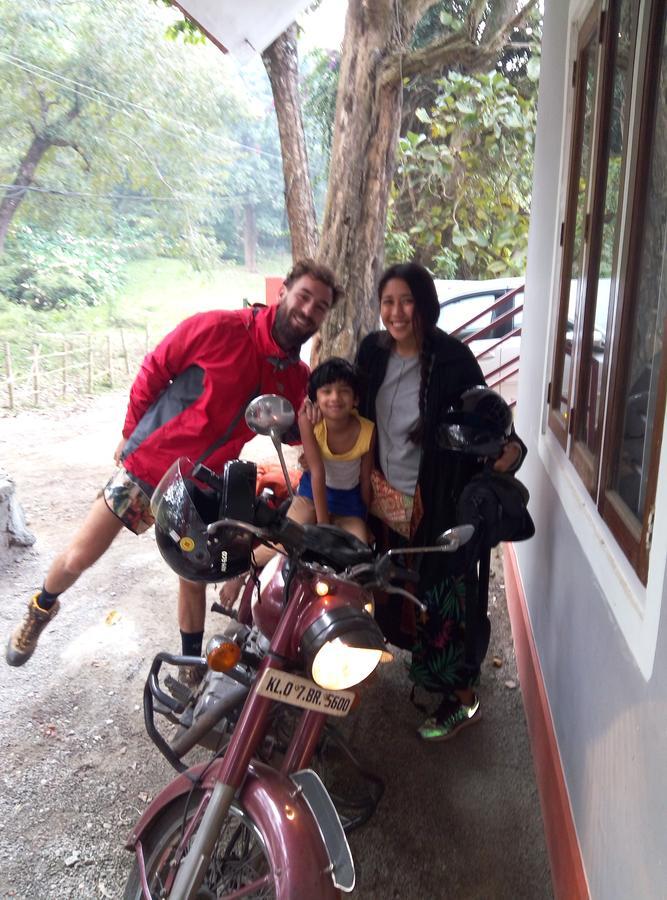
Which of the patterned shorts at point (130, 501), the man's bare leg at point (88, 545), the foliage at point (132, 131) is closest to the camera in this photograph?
the patterned shorts at point (130, 501)

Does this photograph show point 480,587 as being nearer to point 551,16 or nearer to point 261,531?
point 261,531

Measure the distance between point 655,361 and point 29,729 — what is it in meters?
2.46

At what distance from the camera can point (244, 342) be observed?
2309mm

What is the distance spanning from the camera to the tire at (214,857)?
1.53 m

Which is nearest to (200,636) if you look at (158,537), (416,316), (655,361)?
(158,537)

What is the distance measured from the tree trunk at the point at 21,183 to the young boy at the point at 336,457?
10.6 meters

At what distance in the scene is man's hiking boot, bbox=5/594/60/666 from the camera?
2.65 m

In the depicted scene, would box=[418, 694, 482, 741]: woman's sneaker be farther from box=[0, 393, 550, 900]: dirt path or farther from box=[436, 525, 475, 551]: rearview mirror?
box=[436, 525, 475, 551]: rearview mirror

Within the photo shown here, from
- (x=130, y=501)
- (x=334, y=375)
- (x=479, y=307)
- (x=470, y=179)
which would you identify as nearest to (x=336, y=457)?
(x=334, y=375)

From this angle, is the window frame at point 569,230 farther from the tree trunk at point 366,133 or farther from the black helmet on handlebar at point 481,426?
the tree trunk at point 366,133

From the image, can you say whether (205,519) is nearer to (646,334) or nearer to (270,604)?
(270,604)

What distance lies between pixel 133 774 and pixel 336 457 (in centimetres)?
130

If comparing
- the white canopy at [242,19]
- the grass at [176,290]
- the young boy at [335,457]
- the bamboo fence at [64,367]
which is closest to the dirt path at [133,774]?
the young boy at [335,457]

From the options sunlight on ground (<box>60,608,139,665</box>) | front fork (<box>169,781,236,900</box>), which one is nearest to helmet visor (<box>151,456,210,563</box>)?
front fork (<box>169,781,236,900</box>)
